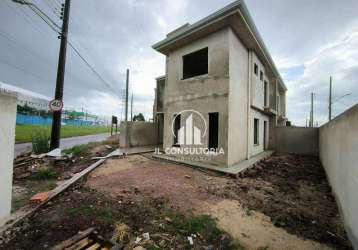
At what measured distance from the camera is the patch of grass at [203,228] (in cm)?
238

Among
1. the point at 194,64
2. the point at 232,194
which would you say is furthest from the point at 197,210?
the point at 194,64

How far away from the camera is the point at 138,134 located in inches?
461

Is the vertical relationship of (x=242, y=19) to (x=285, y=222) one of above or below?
above

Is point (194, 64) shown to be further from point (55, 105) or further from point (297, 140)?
point (297, 140)

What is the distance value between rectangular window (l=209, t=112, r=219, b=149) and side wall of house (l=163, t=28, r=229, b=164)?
203 mm

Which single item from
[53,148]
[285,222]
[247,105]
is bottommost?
[285,222]

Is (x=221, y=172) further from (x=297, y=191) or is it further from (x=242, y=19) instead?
(x=242, y=19)

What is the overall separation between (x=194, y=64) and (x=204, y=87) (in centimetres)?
192

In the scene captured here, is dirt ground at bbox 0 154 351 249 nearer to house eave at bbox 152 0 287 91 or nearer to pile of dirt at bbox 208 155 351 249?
pile of dirt at bbox 208 155 351 249

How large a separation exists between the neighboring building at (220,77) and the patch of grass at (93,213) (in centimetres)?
459

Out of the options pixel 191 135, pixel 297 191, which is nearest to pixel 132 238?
pixel 297 191

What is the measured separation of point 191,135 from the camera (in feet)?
24.5

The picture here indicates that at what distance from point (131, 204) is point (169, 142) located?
5006mm

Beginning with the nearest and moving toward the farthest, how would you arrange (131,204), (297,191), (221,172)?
(131,204) < (297,191) < (221,172)
